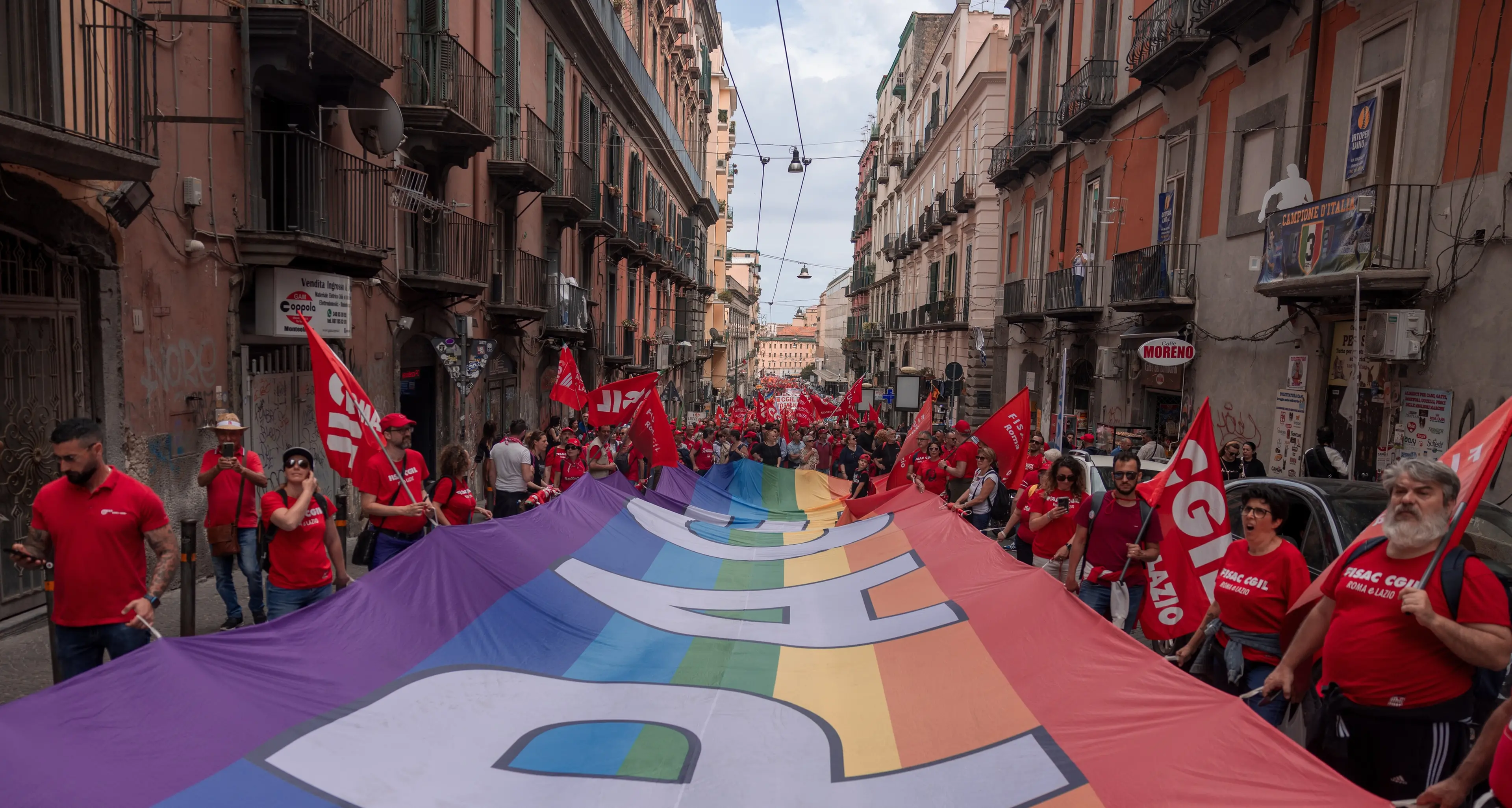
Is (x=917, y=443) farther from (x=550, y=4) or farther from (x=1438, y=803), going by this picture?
(x=550, y=4)

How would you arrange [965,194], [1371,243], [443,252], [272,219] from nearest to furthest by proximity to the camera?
[1371,243], [272,219], [443,252], [965,194]

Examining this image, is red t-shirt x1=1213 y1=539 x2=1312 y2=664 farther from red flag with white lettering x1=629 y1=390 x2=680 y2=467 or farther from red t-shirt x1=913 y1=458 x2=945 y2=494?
red flag with white lettering x1=629 y1=390 x2=680 y2=467

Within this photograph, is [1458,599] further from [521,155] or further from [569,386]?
[521,155]

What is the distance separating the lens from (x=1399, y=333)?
35.7 feet

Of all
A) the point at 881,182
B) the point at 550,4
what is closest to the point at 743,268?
the point at 881,182

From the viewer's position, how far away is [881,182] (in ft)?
199

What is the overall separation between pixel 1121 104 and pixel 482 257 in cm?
1366

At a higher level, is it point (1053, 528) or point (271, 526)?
point (271, 526)

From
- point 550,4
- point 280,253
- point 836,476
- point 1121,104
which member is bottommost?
point 836,476

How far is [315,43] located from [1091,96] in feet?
53.2

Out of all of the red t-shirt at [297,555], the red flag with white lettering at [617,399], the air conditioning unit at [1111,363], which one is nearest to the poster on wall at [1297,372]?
the air conditioning unit at [1111,363]

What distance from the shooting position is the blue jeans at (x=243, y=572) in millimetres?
7699

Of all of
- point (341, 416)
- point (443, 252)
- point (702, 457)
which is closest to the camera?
point (341, 416)

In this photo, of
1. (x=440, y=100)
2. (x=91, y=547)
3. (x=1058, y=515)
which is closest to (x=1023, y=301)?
(x=440, y=100)
